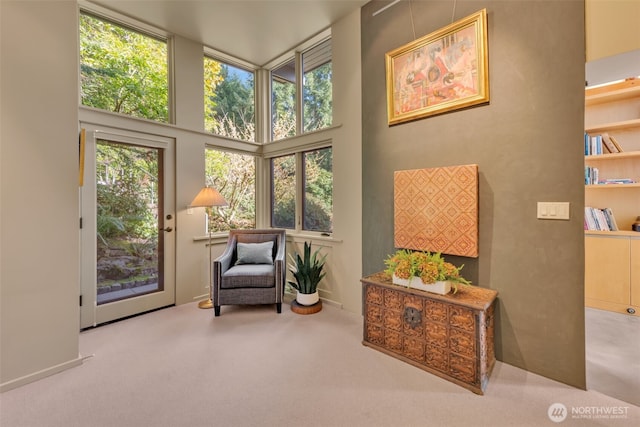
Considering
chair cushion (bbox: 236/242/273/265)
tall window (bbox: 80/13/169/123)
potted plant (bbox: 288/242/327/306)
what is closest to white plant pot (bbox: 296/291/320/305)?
potted plant (bbox: 288/242/327/306)

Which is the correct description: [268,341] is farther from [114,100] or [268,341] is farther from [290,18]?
[290,18]

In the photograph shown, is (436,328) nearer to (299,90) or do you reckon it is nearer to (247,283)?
(247,283)

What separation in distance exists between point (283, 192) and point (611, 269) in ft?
11.6

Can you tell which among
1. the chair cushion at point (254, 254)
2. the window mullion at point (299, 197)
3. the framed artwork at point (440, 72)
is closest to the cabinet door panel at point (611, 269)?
the framed artwork at point (440, 72)

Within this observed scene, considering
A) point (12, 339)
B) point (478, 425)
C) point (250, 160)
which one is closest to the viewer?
point (478, 425)

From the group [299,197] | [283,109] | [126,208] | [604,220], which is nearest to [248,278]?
[299,197]

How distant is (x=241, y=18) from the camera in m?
2.99

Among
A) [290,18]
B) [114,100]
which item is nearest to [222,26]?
[290,18]

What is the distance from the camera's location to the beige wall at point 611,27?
1.54m

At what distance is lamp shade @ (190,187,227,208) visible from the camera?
10.3 feet

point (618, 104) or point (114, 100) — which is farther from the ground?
point (114, 100)

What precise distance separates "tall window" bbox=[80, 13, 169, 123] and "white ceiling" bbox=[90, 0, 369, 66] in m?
0.23

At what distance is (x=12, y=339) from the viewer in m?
1.75

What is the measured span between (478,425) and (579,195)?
154 cm
